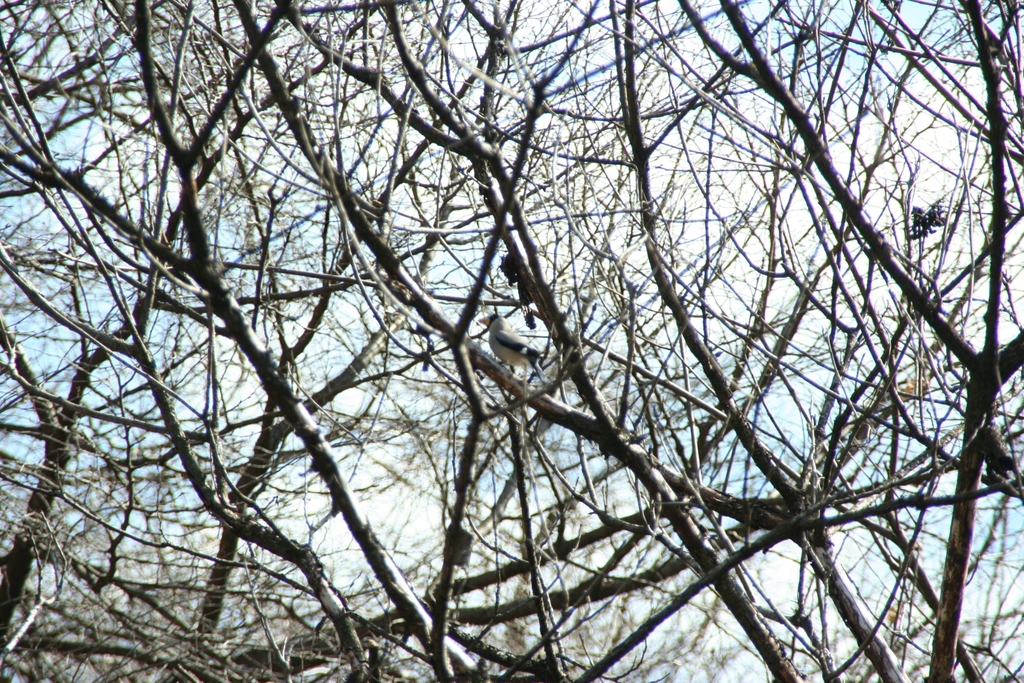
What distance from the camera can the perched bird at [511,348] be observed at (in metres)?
4.24

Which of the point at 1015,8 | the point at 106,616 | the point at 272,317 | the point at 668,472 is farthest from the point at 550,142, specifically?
the point at 106,616

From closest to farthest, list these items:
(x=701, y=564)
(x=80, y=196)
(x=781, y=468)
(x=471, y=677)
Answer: (x=80, y=196) → (x=471, y=677) → (x=701, y=564) → (x=781, y=468)

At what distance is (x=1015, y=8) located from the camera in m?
2.60

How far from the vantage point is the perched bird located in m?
4.24

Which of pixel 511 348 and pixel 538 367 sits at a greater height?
pixel 511 348

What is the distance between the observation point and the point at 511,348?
14.1 feet

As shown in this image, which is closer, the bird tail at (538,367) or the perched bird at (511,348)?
the bird tail at (538,367)

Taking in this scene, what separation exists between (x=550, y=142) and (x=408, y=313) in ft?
6.41

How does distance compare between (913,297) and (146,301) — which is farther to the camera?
(146,301)

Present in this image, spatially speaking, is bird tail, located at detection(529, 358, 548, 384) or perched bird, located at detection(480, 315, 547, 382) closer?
→ bird tail, located at detection(529, 358, 548, 384)

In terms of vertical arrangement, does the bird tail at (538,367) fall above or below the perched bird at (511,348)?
below

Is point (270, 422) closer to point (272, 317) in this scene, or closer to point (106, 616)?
point (272, 317)

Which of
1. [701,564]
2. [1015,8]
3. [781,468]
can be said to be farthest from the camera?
[781,468]

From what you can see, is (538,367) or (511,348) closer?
(538,367)
